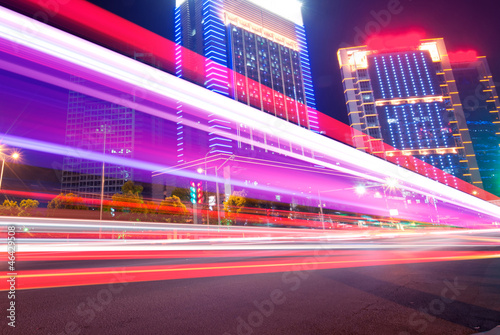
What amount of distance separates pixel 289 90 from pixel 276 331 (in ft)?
412

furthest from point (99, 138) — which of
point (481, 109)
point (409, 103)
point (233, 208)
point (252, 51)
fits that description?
point (481, 109)

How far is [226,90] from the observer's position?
324 ft

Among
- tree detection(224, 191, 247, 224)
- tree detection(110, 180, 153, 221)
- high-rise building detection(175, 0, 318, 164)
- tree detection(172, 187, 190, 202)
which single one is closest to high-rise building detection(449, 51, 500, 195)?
high-rise building detection(175, 0, 318, 164)

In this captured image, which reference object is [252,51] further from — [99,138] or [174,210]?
[174,210]

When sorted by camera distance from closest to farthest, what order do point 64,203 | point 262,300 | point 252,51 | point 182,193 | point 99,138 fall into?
point 262,300
point 64,203
point 182,193
point 252,51
point 99,138

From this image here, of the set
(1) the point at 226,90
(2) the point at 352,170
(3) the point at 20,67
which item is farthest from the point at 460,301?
(1) the point at 226,90

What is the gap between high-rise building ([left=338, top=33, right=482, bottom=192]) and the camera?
121 m

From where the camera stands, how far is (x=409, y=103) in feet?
409

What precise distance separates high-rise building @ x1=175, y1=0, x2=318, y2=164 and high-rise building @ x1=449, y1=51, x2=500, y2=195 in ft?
252

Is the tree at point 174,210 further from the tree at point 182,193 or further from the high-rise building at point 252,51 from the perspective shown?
the high-rise building at point 252,51

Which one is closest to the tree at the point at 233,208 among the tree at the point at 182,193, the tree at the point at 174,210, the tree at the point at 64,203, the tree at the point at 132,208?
the tree at the point at 174,210

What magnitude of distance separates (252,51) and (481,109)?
383ft

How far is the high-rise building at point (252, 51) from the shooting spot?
347 ft

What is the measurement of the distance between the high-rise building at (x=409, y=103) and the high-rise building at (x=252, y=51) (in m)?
23.1
